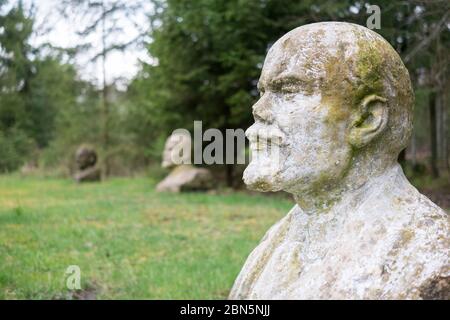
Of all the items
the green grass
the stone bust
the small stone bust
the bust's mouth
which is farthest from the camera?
the small stone bust

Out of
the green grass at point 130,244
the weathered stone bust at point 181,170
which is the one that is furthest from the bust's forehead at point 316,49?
the weathered stone bust at point 181,170

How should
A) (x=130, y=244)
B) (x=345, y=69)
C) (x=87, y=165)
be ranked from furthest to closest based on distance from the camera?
1. (x=87, y=165)
2. (x=130, y=244)
3. (x=345, y=69)

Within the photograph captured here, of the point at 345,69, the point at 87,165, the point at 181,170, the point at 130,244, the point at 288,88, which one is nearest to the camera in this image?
the point at 345,69

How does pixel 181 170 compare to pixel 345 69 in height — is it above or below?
below

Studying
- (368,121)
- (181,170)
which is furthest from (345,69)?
(181,170)

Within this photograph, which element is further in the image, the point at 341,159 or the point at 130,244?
the point at 130,244

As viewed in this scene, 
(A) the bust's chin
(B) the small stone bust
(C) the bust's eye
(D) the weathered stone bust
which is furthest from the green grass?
(B) the small stone bust

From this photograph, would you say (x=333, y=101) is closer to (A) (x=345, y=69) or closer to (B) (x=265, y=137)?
(A) (x=345, y=69)

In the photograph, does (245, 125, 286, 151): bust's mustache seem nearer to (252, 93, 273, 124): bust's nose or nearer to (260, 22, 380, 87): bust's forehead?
(252, 93, 273, 124): bust's nose

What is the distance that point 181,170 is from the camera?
17031 mm

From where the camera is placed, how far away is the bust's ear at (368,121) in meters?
2.58

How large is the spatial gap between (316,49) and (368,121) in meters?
0.44

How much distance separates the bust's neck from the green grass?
3580 millimetres

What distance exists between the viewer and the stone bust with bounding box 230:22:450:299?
8.10ft
